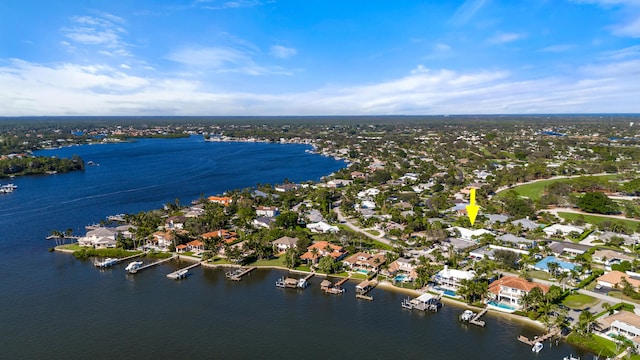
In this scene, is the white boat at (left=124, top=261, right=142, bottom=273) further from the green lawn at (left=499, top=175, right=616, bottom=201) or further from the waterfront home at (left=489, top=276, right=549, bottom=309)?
the green lawn at (left=499, top=175, right=616, bottom=201)

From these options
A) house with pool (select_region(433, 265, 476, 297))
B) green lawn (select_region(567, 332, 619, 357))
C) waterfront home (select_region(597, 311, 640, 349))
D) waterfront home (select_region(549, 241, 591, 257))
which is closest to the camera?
green lawn (select_region(567, 332, 619, 357))

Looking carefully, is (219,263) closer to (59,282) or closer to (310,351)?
(59,282)

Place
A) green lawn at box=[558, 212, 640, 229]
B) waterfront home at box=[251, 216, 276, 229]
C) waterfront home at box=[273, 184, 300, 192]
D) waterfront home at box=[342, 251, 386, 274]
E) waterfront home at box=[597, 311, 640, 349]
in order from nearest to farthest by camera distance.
Answer: waterfront home at box=[597, 311, 640, 349], waterfront home at box=[342, 251, 386, 274], green lawn at box=[558, 212, 640, 229], waterfront home at box=[251, 216, 276, 229], waterfront home at box=[273, 184, 300, 192]

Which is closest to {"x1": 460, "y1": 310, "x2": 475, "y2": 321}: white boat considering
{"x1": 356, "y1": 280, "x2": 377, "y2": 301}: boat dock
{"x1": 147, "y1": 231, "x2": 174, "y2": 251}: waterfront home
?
{"x1": 356, "y1": 280, "x2": 377, "y2": 301}: boat dock

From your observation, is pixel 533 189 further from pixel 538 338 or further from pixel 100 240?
pixel 100 240

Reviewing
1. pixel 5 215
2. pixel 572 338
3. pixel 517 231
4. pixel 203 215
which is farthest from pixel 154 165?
pixel 572 338
